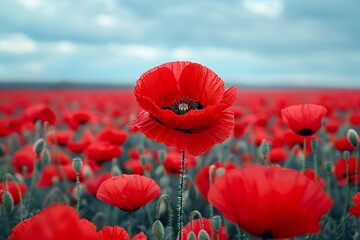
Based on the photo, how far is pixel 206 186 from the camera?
213 centimetres

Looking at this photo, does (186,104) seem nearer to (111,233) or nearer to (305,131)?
(111,233)

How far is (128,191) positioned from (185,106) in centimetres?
34

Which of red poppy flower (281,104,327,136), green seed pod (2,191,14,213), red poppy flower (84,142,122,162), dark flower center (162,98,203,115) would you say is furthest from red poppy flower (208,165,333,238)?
red poppy flower (84,142,122,162)

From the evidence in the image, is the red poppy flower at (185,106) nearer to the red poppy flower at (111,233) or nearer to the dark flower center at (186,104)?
the dark flower center at (186,104)

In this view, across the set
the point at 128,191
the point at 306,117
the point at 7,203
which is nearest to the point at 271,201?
the point at 128,191

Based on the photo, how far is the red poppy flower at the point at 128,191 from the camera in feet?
4.50

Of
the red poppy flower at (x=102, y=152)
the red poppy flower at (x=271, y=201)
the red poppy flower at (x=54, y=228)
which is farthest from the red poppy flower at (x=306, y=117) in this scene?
the red poppy flower at (x=54, y=228)

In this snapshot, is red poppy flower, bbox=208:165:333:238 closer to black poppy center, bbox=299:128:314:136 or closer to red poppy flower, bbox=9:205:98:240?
red poppy flower, bbox=9:205:98:240

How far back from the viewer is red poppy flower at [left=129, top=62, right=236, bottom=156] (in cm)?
114

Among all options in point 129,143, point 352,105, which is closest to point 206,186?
point 129,143

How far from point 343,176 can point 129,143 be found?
3.49 meters

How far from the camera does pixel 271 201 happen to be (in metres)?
0.83

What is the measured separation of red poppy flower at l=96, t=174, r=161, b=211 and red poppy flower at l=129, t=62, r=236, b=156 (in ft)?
0.63

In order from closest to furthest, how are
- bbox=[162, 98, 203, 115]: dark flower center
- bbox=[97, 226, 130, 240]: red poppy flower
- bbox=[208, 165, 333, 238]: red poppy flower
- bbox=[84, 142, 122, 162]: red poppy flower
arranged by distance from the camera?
bbox=[208, 165, 333, 238]: red poppy flower, bbox=[97, 226, 130, 240]: red poppy flower, bbox=[162, 98, 203, 115]: dark flower center, bbox=[84, 142, 122, 162]: red poppy flower
